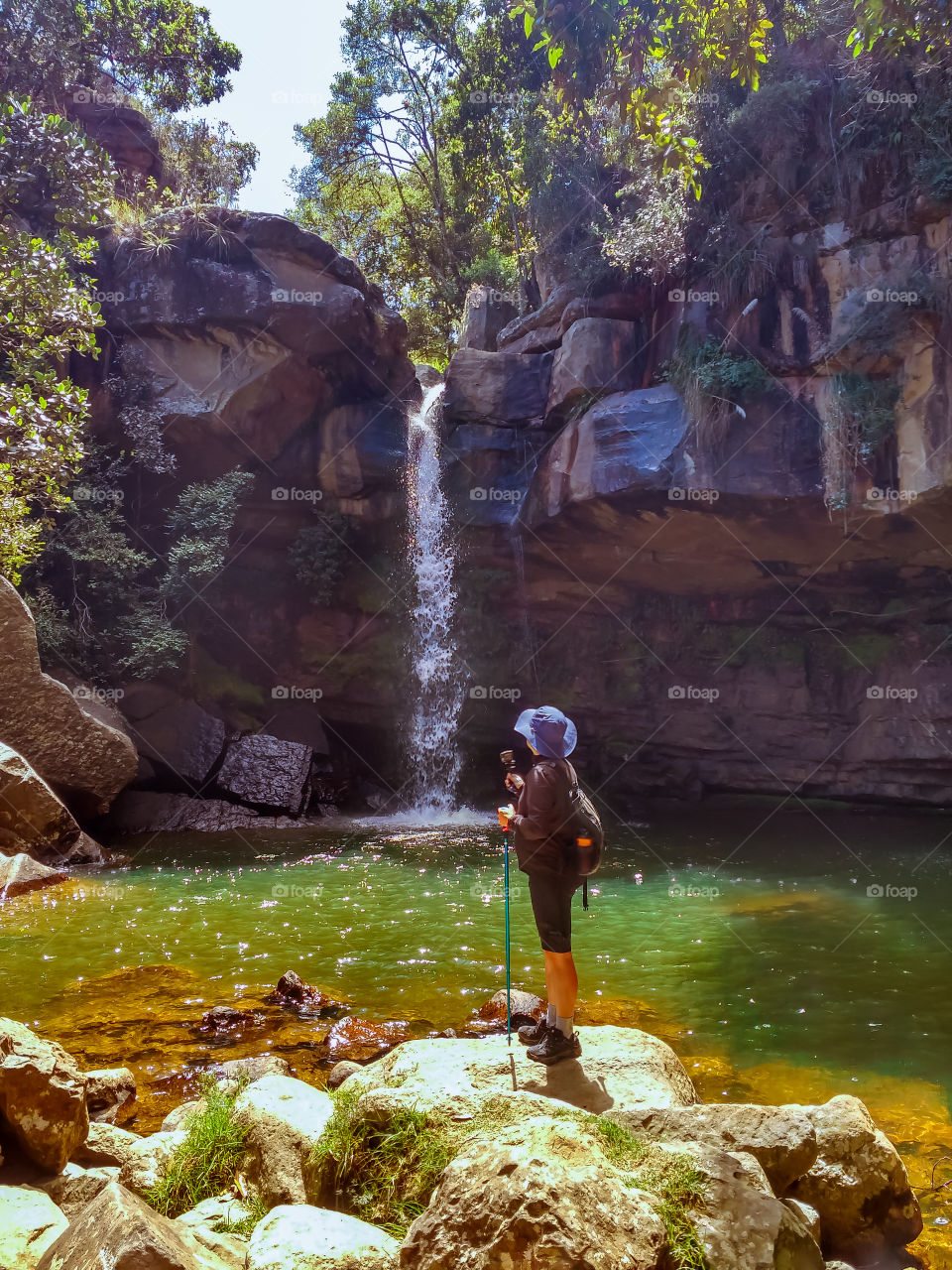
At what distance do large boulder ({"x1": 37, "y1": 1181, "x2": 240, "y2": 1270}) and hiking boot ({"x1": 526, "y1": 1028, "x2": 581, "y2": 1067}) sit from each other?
194 centimetres

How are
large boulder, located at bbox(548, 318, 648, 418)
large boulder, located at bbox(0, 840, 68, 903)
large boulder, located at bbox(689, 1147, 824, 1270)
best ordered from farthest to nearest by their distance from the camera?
1. large boulder, located at bbox(548, 318, 648, 418)
2. large boulder, located at bbox(0, 840, 68, 903)
3. large boulder, located at bbox(689, 1147, 824, 1270)

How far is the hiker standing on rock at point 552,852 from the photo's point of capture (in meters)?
4.21

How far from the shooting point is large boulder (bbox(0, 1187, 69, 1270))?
2689mm

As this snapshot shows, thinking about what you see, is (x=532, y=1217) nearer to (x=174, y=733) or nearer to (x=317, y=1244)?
(x=317, y=1244)

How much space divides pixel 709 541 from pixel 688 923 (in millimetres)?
7978

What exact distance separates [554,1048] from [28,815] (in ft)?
29.7

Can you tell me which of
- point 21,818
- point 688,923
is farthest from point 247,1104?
point 21,818

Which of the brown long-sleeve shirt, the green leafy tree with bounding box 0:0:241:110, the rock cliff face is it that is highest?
the green leafy tree with bounding box 0:0:241:110

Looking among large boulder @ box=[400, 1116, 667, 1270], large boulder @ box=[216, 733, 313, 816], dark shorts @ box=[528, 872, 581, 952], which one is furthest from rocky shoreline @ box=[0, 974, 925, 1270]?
large boulder @ box=[216, 733, 313, 816]

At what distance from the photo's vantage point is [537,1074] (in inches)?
153

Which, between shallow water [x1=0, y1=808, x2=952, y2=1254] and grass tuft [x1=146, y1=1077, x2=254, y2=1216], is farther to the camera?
shallow water [x1=0, y1=808, x2=952, y2=1254]

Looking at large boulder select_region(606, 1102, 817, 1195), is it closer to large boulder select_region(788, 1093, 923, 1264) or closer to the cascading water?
large boulder select_region(788, 1093, 923, 1264)

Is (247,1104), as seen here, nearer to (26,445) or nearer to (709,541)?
(26,445)

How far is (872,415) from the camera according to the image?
12.3 m
